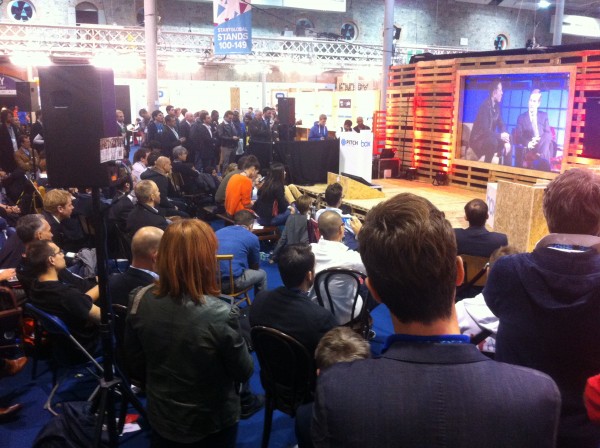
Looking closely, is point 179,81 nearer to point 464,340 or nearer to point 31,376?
point 31,376

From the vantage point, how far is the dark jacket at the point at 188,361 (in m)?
1.92

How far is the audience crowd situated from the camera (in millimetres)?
859

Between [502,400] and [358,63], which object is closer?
[502,400]

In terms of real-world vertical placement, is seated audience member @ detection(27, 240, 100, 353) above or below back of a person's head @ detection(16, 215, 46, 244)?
below

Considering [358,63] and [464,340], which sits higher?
[358,63]

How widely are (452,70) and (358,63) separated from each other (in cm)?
1072

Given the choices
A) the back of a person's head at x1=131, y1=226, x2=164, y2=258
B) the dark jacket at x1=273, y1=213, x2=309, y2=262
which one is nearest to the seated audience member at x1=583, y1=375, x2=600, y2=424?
the back of a person's head at x1=131, y1=226, x2=164, y2=258

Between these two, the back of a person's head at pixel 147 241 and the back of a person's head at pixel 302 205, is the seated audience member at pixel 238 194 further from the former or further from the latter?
the back of a person's head at pixel 147 241

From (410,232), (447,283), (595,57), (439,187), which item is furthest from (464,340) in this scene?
(439,187)

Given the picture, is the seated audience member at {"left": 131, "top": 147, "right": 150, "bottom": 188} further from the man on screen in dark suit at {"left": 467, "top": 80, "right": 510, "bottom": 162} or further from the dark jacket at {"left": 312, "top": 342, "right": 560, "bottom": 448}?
the dark jacket at {"left": 312, "top": 342, "right": 560, "bottom": 448}

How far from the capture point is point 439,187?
10445 millimetres

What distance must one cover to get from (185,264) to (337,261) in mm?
1923

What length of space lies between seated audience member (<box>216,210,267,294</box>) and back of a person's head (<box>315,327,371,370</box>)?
7.01 feet

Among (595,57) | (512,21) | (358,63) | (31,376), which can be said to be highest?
(512,21)
